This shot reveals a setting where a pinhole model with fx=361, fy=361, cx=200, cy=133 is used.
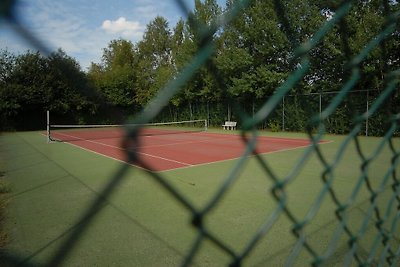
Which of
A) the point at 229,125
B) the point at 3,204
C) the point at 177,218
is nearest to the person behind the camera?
the point at 177,218

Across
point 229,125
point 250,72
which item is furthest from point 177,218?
point 250,72

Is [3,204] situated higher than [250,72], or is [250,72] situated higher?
[250,72]

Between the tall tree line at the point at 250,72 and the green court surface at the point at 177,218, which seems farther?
the green court surface at the point at 177,218

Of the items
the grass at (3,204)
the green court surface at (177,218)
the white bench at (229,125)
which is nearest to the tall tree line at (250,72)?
the white bench at (229,125)

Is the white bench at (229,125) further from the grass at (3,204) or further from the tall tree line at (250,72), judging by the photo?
the grass at (3,204)

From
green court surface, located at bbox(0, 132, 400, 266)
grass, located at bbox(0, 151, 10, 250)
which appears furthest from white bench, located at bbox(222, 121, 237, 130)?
grass, located at bbox(0, 151, 10, 250)

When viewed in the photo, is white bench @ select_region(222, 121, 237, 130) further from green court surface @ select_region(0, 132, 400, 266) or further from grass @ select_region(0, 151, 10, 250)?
grass @ select_region(0, 151, 10, 250)

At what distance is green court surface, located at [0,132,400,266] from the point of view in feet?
Answer: 10.8

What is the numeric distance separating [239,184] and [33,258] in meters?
3.68

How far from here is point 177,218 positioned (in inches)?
175

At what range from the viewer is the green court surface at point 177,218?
3.31m

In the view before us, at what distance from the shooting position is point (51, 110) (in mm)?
25266

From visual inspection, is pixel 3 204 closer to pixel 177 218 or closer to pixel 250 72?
pixel 177 218

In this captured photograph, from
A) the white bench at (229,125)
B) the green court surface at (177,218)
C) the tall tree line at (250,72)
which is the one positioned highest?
the tall tree line at (250,72)
